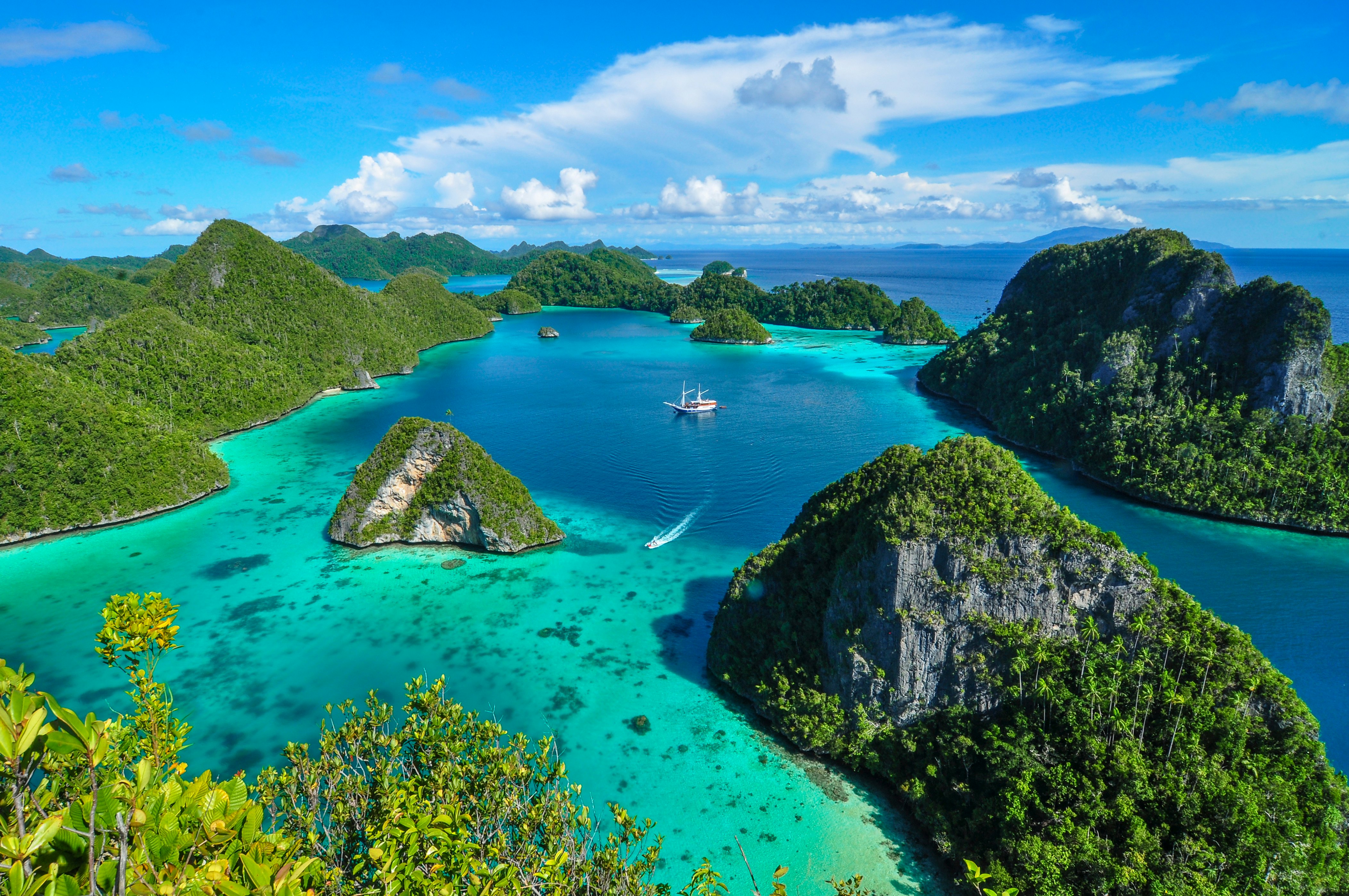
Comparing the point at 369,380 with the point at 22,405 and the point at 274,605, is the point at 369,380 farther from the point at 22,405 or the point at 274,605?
the point at 274,605

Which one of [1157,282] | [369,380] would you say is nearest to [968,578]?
[1157,282]

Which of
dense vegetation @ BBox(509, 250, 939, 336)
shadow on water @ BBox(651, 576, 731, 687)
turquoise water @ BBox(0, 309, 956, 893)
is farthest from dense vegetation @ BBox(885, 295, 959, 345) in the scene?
shadow on water @ BBox(651, 576, 731, 687)

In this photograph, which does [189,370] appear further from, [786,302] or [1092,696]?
[786,302]

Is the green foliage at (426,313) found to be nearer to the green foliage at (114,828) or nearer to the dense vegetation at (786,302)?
the dense vegetation at (786,302)

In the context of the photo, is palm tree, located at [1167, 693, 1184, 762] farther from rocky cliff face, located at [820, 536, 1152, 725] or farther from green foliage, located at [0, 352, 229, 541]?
green foliage, located at [0, 352, 229, 541]

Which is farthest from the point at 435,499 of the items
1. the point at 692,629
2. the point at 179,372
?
the point at 179,372
